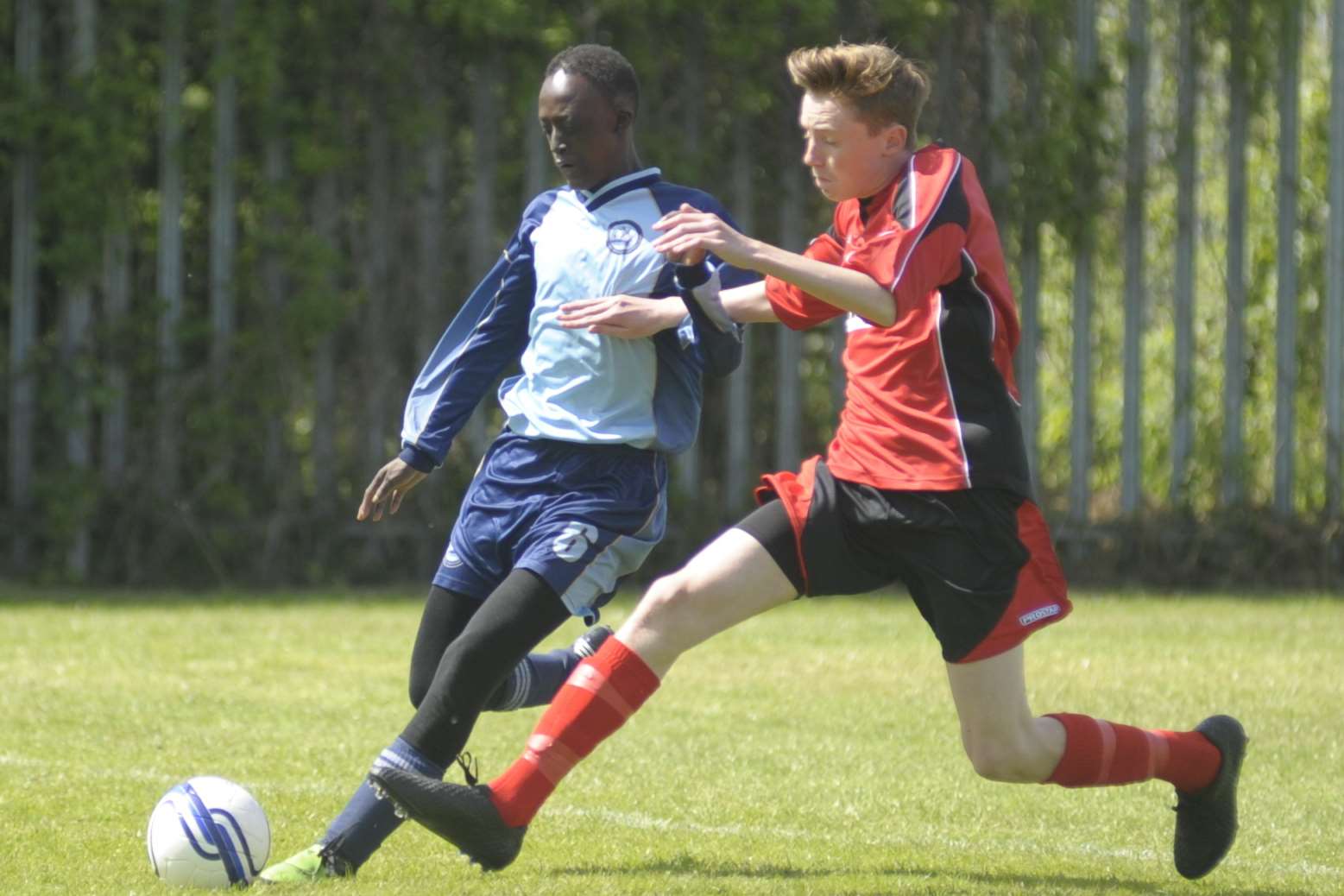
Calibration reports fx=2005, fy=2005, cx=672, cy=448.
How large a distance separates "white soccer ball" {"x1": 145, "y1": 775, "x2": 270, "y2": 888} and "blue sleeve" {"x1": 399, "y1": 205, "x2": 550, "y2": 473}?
0.96 metres

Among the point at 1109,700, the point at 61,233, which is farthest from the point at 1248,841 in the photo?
the point at 61,233

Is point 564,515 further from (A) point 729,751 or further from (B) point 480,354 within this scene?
(A) point 729,751

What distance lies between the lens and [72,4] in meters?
10.2

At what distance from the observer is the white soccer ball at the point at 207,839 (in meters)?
4.26

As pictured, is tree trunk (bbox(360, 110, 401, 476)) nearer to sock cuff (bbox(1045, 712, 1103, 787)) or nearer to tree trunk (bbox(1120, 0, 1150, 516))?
tree trunk (bbox(1120, 0, 1150, 516))

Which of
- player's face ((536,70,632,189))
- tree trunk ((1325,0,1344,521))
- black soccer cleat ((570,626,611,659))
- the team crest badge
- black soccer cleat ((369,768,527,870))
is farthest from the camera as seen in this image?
tree trunk ((1325,0,1344,521))

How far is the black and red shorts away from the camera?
13.8ft

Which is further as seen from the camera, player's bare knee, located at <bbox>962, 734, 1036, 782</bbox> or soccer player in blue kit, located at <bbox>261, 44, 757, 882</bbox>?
soccer player in blue kit, located at <bbox>261, 44, 757, 882</bbox>

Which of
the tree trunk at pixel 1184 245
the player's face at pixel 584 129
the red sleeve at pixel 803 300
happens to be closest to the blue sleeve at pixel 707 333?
the red sleeve at pixel 803 300

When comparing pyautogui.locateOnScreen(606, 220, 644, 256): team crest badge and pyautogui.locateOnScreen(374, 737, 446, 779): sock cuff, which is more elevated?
pyautogui.locateOnScreen(606, 220, 644, 256): team crest badge

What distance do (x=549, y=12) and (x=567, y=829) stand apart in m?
6.24

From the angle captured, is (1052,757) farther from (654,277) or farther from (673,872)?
(654,277)

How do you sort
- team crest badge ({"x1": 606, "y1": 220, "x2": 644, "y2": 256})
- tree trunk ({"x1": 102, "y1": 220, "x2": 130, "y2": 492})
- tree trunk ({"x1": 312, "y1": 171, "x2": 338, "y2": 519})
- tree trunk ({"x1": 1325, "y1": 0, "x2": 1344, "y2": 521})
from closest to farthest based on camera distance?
team crest badge ({"x1": 606, "y1": 220, "x2": 644, "y2": 256}) → tree trunk ({"x1": 102, "y1": 220, "x2": 130, "y2": 492}) → tree trunk ({"x1": 312, "y1": 171, "x2": 338, "y2": 519}) → tree trunk ({"x1": 1325, "y1": 0, "x2": 1344, "y2": 521})

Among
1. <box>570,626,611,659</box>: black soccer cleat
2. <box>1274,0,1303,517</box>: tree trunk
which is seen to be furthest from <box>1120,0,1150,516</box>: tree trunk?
<box>570,626,611,659</box>: black soccer cleat
